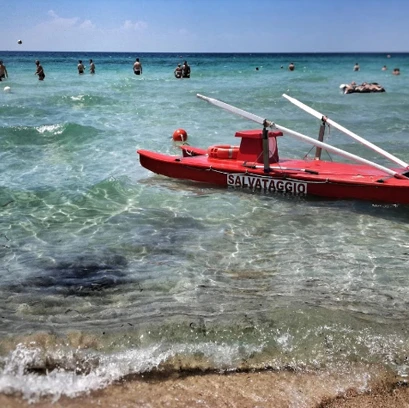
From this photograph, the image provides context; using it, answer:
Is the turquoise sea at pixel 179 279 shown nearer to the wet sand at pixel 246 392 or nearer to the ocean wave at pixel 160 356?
the ocean wave at pixel 160 356

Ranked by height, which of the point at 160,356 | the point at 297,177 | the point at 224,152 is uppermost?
the point at 224,152

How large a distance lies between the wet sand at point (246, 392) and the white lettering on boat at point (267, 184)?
6.01 m

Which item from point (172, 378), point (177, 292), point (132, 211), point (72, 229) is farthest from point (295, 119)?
point (172, 378)

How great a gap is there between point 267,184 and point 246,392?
6.73m

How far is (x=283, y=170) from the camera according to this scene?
1077 centimetres

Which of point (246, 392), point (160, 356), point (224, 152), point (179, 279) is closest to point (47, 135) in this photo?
point (224, 152)

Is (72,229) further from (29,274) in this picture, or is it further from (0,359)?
(0,359)

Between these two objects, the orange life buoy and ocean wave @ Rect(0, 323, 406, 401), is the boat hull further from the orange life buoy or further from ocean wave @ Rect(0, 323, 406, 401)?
ocean wave @ Rect(0, 323, 406, 401)

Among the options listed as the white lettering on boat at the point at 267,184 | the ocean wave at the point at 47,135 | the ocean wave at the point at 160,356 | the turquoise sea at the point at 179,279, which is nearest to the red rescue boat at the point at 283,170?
the white lettering on boat at the point at 267,184

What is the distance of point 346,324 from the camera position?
579 cm

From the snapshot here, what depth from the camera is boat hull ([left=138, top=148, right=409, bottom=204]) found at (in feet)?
32.4

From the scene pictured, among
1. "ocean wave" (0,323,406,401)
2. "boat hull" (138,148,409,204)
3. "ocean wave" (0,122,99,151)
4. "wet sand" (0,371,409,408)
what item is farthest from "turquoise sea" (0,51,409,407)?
"ocean wave" (0,122,99,151)

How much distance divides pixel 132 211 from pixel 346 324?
560cm

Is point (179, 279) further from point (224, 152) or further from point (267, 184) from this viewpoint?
point (224, 152)
